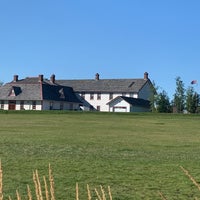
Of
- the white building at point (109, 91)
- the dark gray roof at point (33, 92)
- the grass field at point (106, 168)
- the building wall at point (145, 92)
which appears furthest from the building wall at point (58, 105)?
the grass field at point (106, 168)

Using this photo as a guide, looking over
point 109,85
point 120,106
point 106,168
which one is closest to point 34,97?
point 120,106

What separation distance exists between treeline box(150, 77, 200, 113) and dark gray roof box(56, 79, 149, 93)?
72.4ft

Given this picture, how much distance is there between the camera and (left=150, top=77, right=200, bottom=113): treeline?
3177 inches

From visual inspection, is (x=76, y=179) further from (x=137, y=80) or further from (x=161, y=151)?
(x=137, y=80)

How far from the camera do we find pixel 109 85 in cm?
11144

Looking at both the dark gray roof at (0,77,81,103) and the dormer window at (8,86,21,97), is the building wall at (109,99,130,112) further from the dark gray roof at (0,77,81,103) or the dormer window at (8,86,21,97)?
the dormer window at (8,86,21,97)

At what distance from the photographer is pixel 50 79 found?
11488 centimetres

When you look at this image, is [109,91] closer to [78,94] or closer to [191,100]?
[78,94]

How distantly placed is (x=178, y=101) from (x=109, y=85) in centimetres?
3148

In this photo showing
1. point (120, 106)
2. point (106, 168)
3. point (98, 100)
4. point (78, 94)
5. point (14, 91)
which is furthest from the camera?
point (78, 94)

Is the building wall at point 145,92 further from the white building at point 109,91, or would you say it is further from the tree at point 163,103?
the tree at point 163,103

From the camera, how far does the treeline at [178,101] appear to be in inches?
3177

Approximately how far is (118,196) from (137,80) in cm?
10249

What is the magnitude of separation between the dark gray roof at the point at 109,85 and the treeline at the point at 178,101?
22078 mm
